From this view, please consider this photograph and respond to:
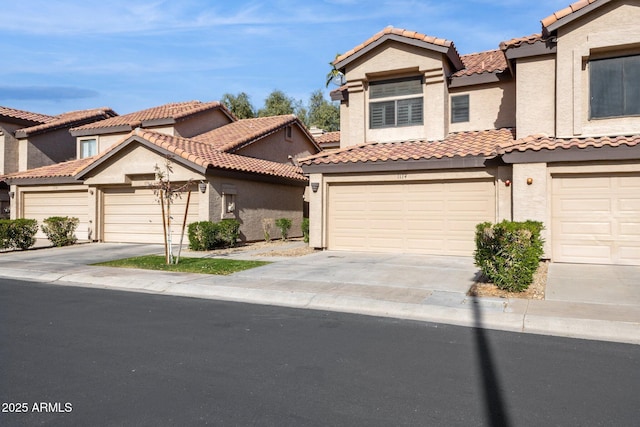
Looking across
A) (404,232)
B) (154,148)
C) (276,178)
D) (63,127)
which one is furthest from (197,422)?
(63,127)

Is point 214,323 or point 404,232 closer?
point 214,323

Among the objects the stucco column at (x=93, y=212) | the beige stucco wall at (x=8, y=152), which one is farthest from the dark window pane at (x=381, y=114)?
the beige stucco wall at (x=8, y=152)

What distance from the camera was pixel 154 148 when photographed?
18.2 meters

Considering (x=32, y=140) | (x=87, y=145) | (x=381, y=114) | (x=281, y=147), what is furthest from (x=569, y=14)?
(x=32, y=140)

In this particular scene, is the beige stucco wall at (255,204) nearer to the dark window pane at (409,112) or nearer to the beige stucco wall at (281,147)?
the beige stucco wall at (281,147)

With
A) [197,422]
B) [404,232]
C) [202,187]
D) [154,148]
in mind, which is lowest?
[197,422]

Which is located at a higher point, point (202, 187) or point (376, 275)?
point (202, 187)

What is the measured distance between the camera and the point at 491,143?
1445 cm

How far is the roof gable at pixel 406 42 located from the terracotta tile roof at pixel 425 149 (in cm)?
278

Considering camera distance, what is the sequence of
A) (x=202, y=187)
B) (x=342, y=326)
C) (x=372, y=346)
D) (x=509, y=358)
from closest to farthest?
(x=509, y=358)
(x=372, y=346)
(x=342, y=326)
(x=202, y=187)

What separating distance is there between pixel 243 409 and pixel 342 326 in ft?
9.99

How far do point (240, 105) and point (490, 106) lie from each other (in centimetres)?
3402

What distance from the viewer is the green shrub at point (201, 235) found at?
642 inches

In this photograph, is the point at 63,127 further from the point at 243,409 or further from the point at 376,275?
the point at 243,409
